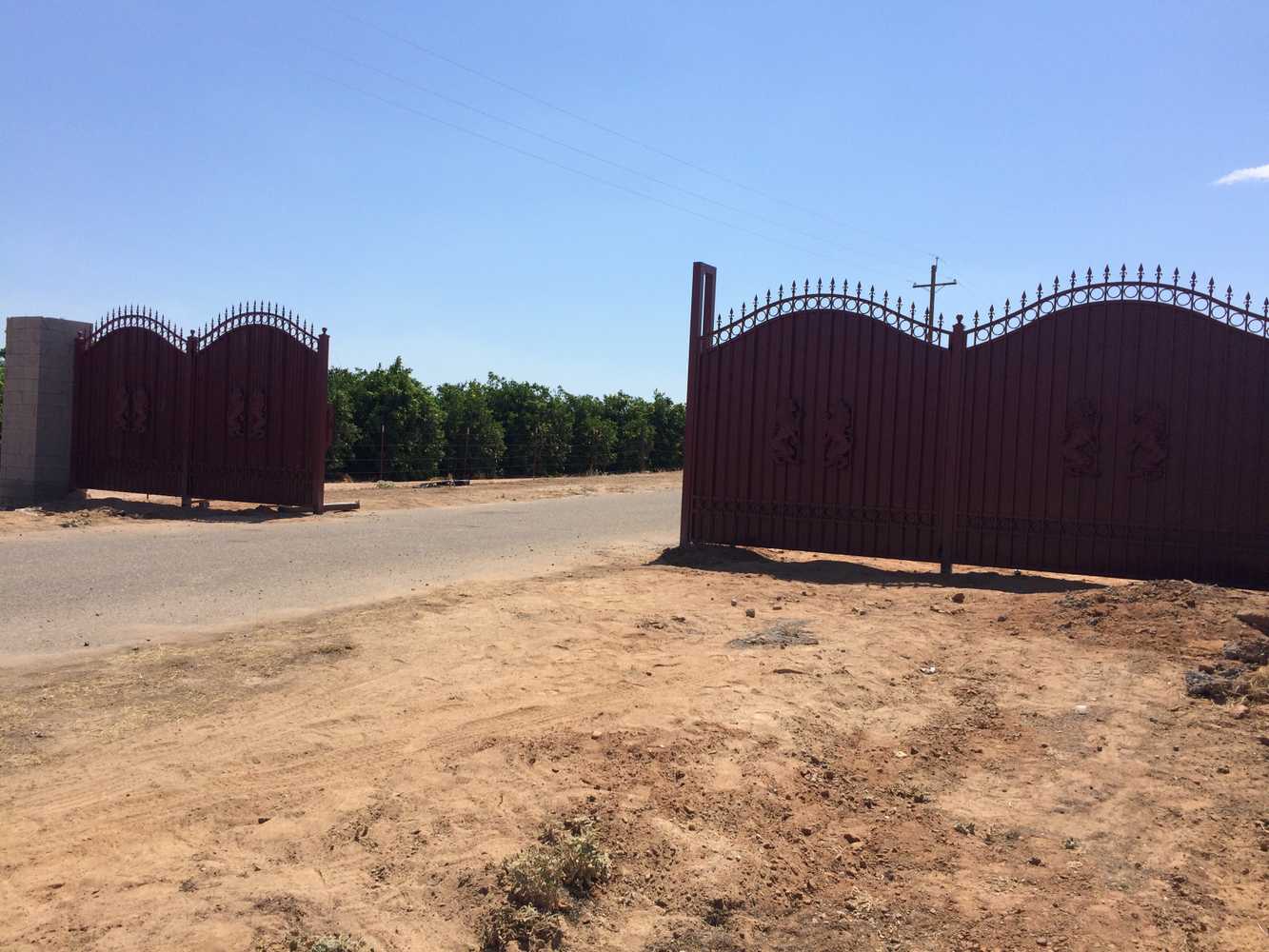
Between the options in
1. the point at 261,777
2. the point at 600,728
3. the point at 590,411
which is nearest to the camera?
the point at 261,777

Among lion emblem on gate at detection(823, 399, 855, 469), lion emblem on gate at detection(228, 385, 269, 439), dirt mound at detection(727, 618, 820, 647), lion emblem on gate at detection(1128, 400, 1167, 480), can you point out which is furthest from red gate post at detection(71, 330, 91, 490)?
lion emblem on gate at detection(1128, 400, 1167, 480)

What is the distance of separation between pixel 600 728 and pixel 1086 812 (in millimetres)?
2305

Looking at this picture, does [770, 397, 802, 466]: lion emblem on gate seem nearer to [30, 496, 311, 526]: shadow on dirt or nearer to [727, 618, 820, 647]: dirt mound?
[727, 618, 820, 647]: dirt mound

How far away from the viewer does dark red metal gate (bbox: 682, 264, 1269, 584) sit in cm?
935

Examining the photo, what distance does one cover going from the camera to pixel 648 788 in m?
4.34

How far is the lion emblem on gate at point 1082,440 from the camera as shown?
9781 millimetres

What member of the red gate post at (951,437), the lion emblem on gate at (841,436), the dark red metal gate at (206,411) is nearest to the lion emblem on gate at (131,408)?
the dark red metal gate at (206,411)

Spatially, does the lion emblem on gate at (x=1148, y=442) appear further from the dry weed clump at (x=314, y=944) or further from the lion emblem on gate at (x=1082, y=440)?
the dry weed clump at (x=314, y=944)

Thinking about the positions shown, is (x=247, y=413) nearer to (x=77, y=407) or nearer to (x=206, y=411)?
(x=206, y=411)

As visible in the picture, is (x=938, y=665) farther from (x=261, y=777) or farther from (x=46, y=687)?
(x=46, y=687)

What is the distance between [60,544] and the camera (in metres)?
11.7

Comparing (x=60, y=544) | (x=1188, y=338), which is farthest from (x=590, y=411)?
(x=1188, y=338)

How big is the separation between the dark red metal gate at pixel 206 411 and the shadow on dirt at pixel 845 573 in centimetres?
705

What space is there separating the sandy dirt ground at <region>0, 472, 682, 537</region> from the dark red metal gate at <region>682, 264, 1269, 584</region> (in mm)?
7493
